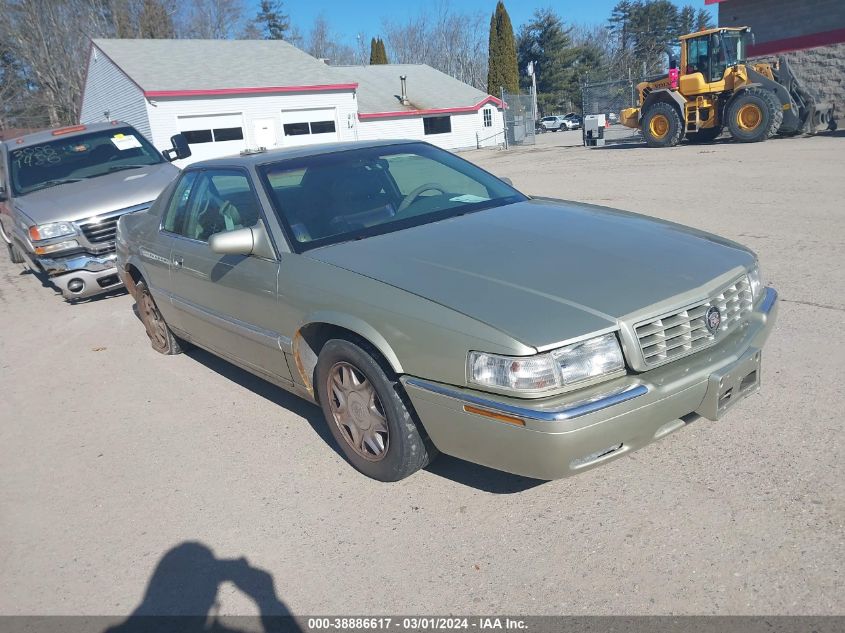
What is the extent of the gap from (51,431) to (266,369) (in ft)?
5.59

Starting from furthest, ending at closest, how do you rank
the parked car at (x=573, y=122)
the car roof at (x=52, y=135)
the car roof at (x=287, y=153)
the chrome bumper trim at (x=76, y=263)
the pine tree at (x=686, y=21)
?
1. the pine tree at (x=686, y=21)
2. the parked car at (x=573, y=122)
3. the car roof at (x=52, y=135)
4. the chrome bumper trim at (x=76, y=263)
5. the car roof at (x=287, y=153)

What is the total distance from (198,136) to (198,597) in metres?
28.1

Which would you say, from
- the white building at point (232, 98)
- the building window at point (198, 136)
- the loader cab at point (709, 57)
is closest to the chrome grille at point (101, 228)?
the loader cab at point (709, 57)

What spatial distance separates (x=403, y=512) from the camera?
3.15 m

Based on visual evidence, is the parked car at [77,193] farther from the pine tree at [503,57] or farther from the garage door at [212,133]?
the pine tree at [503,57]

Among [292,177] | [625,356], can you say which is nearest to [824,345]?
[625,356]

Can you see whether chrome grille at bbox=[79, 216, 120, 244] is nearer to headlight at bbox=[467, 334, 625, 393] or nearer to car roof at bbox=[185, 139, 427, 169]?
car roof at bbox=[185, 139, 427, 169]

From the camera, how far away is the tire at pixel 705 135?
2062 cm

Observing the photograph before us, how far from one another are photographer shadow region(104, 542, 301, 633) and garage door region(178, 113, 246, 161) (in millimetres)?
26622

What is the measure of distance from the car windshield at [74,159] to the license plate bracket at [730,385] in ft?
24.8

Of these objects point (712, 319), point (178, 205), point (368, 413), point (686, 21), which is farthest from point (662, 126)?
point (686, 21)

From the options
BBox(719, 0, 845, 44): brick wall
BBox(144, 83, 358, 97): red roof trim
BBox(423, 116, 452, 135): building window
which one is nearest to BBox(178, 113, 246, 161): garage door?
BBox(144, 83, 358, 97): red roof trim

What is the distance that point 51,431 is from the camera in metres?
4.54

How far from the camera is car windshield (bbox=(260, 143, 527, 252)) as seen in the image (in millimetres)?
3727
